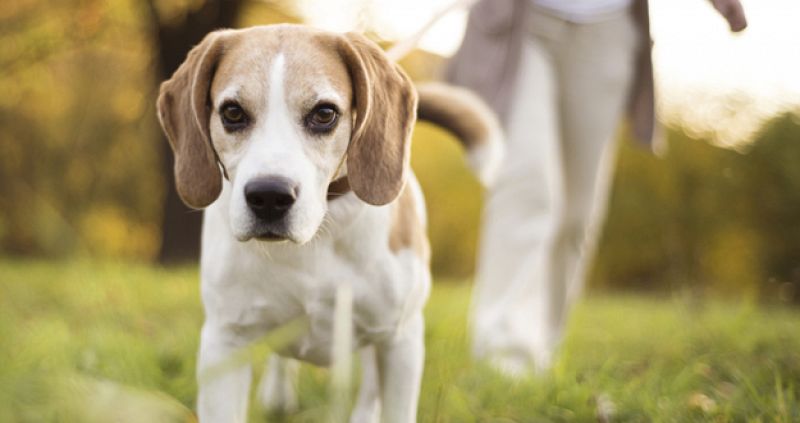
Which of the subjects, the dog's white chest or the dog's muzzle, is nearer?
the dog's muzzle

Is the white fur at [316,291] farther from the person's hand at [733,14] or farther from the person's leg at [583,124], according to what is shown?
the person's leg at [583,124]

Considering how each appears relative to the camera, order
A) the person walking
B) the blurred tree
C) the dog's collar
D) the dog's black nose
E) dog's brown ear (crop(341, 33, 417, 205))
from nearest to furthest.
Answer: the dog's black nose
dog's brown ear (crop(341, 33, 417, 205))
the dog's collar
the person walking
the blurred tree

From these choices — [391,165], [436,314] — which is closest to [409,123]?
[391,165]

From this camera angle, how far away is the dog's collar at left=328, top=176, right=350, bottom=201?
2.29 metres

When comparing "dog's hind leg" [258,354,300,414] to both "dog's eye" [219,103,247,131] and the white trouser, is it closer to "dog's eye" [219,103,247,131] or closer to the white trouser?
the white trouser

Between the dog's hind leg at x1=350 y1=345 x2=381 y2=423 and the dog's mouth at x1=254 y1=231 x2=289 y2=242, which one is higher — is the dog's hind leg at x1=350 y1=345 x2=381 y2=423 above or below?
below

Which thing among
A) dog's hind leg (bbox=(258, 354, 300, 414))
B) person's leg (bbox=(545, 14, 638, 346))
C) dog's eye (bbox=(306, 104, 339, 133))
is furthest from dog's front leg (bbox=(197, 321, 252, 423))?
person's leg (bbox=(545, 14, 638, 346))

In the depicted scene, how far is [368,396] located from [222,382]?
28.0 inches

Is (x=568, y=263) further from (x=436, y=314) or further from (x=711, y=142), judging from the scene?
(x=711, y=142)

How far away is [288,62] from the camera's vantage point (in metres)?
2.08

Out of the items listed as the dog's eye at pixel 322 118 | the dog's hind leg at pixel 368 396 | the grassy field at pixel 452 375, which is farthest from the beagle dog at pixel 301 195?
the dog's hind leg at pixel 368 396

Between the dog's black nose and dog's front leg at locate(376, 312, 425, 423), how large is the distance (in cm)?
61

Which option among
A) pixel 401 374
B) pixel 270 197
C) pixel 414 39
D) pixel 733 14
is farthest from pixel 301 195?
pixel 733 14

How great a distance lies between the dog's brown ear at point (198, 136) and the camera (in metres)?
2.18
